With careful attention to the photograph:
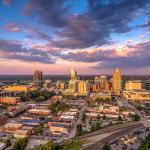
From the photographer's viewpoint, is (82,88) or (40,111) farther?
(82,88)

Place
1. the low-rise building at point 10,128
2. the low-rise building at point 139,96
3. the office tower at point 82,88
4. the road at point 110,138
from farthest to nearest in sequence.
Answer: the office tower at point 82,88 < the low-rise building at point 139,96 < the low-rise building at point 10,128 < the road at point 110,138

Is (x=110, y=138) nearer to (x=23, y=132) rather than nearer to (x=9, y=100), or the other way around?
(x=23, y=132)

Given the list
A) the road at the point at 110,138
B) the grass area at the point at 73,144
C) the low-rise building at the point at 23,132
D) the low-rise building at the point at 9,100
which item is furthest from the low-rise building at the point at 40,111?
the grass area at the point at 73,144

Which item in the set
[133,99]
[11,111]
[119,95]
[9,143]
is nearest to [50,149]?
[9,143]

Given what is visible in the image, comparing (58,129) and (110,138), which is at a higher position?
(58,129)

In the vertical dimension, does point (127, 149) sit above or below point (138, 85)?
below

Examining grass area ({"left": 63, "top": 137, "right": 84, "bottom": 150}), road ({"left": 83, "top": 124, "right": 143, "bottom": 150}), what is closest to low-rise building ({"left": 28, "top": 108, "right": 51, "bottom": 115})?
road ({"left": 83, "top": 124, "right": 143, "bottom": 150})

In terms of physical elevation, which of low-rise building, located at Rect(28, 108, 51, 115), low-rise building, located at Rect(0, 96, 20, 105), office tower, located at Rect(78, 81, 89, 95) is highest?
office tower, located at Rect(78, 81, 89, 95)

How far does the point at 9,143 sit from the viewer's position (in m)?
16.5

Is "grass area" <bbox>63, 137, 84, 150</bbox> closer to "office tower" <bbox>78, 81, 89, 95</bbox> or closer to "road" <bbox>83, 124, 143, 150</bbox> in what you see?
"road" <bbox>83, 124, 143, 150</bbox>

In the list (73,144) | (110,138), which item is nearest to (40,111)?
(110,138)

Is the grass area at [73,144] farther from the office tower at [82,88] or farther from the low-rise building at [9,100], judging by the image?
the office tower at [82,88]

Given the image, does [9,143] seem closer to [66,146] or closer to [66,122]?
[66,146]

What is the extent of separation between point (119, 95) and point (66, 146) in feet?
110
